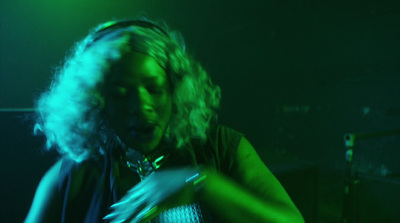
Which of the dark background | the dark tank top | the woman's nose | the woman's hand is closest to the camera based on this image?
the woman's hand

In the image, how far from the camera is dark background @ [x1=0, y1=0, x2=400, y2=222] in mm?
2316

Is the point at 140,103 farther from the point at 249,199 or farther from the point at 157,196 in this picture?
the point at 249,199

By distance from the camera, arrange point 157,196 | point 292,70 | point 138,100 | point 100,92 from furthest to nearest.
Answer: point 292,70
point 100,92
point 138,100
point 157,196

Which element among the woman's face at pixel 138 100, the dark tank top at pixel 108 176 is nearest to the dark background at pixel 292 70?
the dark tank top at pixel 108 176

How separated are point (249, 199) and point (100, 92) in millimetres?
564

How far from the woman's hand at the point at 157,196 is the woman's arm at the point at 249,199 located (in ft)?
0.15

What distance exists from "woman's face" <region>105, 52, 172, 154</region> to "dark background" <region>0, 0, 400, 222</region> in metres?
1.14

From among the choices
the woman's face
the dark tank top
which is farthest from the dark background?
the woman's face

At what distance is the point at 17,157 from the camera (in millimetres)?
1137

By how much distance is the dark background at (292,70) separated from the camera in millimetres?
2316

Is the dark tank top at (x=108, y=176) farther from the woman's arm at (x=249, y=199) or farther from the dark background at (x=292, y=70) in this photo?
the dark background at (x=292, y=70)

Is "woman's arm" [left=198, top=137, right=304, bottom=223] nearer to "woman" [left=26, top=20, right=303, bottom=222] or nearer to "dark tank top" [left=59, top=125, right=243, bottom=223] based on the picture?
"woman" [left=26, top=20, right=303, bottom=222]

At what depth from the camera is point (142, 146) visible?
856 mm

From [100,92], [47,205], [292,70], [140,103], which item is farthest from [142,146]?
[292,70]
